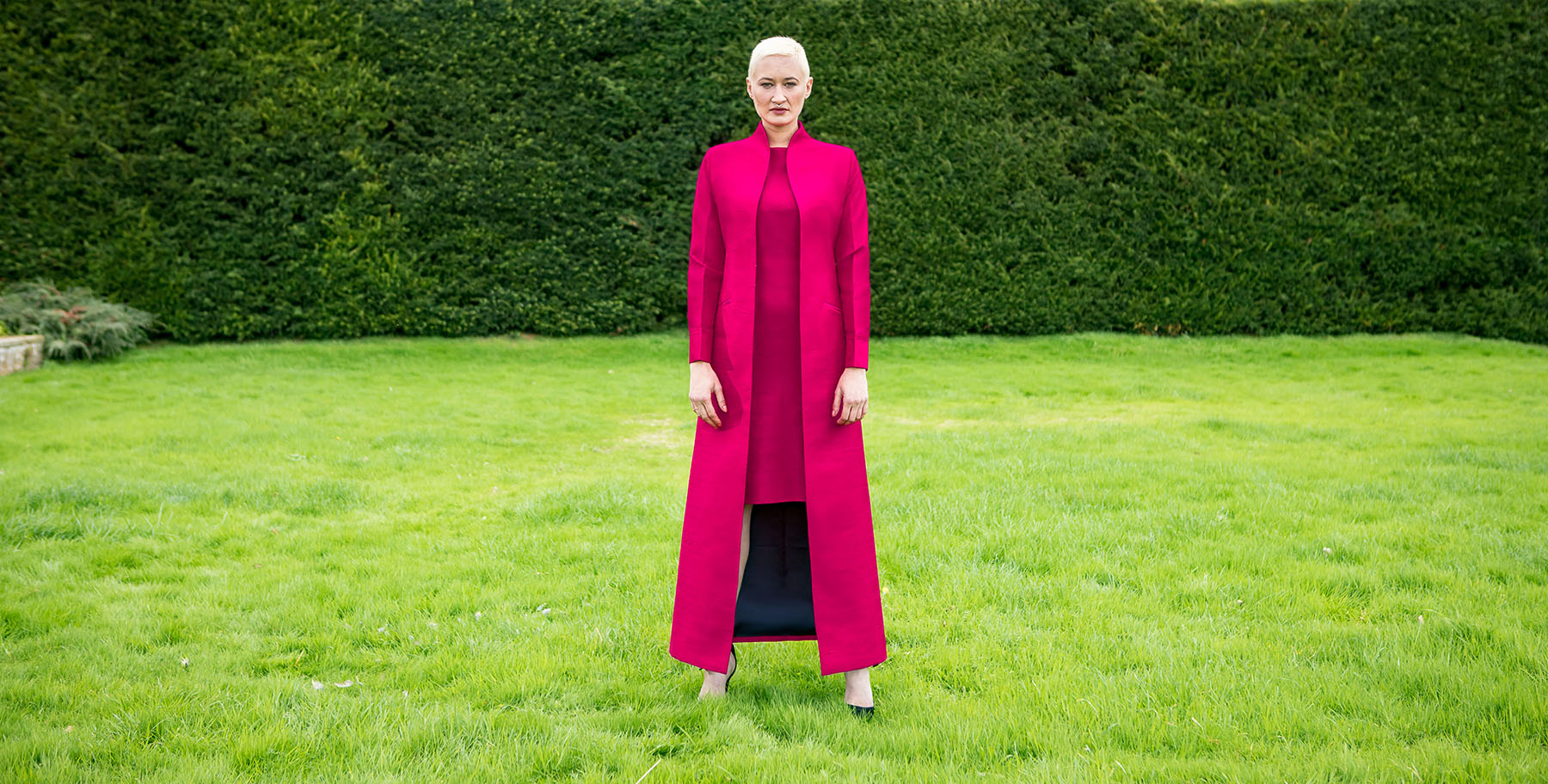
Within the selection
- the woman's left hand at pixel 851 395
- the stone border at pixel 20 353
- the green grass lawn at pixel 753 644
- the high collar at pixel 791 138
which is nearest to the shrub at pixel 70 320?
the stone border at pixel 20 353

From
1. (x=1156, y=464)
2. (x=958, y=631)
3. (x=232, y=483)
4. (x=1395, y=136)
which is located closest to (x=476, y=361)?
(x=232, y=483)

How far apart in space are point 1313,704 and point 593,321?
993cm

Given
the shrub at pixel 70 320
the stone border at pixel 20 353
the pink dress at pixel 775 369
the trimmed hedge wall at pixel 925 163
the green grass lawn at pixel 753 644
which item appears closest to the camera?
the green grass lawn at pixel 753 644

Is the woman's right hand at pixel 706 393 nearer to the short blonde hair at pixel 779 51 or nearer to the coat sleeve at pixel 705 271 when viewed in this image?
the coat sleeve at pixel 705 271

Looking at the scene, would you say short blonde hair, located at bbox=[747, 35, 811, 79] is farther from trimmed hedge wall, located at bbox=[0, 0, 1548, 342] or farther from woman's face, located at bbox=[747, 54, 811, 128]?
trimmed hedge wall, located at bbox=[0, 0, 1548, 342]

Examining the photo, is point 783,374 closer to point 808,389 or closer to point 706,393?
point 808,389

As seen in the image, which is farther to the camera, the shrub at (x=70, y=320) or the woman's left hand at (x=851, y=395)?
the shrub at (x=70, y=320)

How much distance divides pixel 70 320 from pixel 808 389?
1052 cm

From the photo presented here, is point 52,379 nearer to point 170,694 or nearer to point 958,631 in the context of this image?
point 170,694

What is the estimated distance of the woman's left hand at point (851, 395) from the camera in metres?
2.83

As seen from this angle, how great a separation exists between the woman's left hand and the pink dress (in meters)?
0.13

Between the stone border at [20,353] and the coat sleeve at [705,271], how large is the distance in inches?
384

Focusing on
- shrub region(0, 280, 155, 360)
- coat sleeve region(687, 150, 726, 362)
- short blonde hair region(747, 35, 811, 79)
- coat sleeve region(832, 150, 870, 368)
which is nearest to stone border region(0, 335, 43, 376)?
shrub region(0, 280, 155, 360)

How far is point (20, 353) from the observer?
31.6ft
